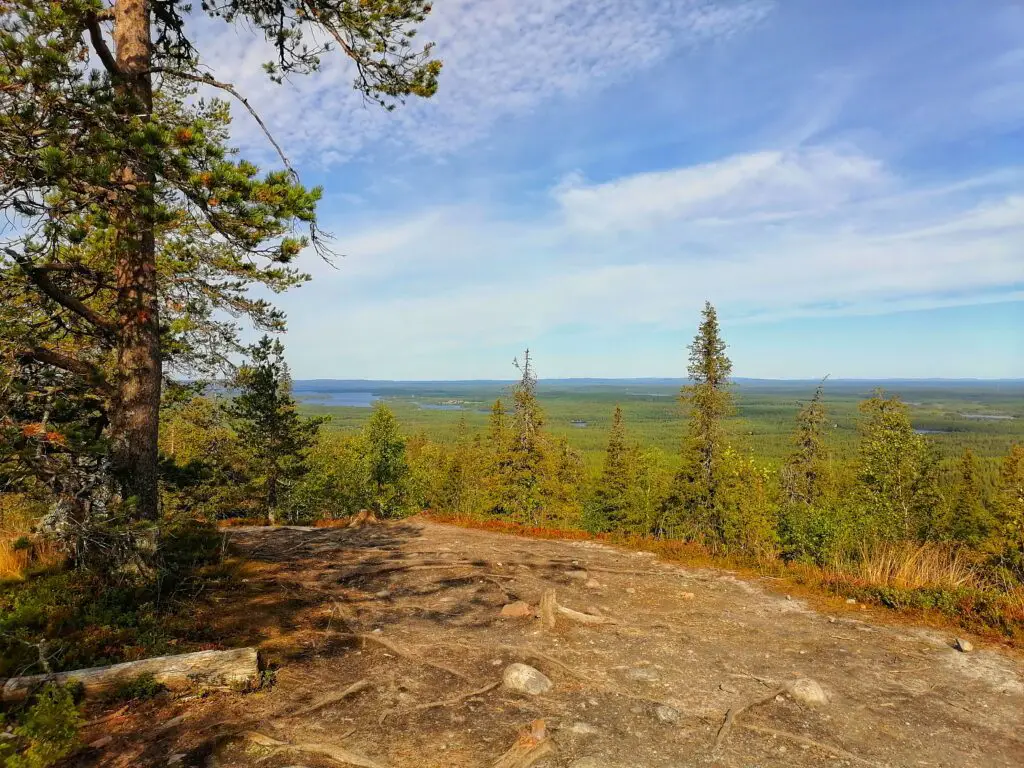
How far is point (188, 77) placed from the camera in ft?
23.0

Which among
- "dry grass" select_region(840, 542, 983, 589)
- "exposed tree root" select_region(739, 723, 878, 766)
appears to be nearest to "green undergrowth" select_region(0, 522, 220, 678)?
"exposed tree root" select_region(739, 723, 878, 766)

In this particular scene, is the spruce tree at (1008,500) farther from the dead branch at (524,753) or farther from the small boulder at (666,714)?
the dead branch at (524,753)

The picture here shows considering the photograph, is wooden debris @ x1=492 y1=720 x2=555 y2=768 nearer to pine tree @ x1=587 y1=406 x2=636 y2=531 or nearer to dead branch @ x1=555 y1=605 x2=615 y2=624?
dead branch @ x1=555 y1=605 x2=615 y2=624

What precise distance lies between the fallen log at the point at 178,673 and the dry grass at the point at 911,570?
915cm

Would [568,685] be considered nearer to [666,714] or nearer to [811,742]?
[666,714]

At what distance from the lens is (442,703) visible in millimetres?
4836

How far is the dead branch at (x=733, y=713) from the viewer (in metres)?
4.36

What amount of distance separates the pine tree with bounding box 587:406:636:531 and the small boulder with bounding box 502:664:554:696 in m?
31.8

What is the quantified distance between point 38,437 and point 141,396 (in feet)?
6.64

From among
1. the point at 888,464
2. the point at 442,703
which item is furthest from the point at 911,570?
the point at 888,464

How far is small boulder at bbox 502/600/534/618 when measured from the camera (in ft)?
23.7

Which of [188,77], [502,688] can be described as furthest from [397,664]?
[188,77]

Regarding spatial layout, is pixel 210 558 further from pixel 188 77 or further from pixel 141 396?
pixel 188 77

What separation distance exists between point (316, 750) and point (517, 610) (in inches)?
148
